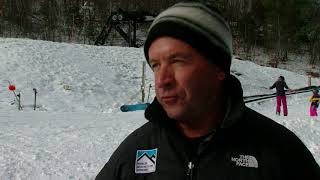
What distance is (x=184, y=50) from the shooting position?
1802 mm

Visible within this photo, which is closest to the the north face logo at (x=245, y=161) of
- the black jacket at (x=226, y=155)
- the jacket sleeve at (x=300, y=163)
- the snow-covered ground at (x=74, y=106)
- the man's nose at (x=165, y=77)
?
the black jacket at (x=226, y=155)

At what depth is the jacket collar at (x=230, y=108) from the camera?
183cm

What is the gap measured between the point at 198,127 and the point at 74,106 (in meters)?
18.4

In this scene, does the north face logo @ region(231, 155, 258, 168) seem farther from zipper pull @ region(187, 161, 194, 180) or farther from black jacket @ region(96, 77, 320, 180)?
zipper pull @ region(187, 161, 194, 180)

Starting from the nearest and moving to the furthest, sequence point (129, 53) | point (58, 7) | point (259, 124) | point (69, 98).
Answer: point (259, 124) < point (69, 98) < point (129, 53) < point (58, 7)

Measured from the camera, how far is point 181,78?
1.75 metres

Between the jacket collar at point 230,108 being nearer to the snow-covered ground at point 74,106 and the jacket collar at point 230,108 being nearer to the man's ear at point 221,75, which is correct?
the man's ear at point 221,75

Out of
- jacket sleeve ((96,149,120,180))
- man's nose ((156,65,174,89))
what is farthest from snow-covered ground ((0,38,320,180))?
man's nose ((156,65,174,89))

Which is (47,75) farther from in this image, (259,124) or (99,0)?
(99,0)

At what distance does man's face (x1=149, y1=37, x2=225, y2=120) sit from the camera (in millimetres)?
1746

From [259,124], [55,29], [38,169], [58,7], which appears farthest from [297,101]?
[58,7]

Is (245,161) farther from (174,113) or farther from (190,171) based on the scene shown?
(174,113)

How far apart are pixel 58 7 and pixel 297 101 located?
38.4 metres

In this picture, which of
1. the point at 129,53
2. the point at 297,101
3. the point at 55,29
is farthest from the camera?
the point at 55,29
